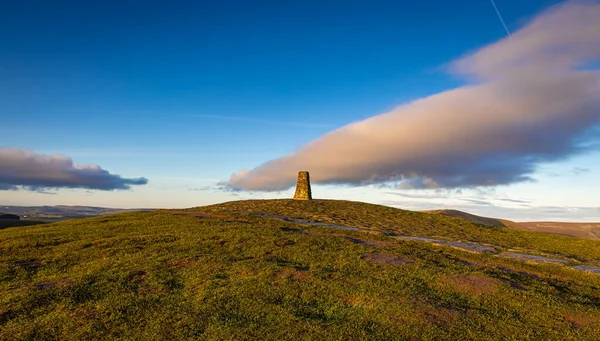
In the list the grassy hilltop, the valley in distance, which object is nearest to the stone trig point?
the valley in distance

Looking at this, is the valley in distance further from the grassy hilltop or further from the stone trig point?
the stone trig point

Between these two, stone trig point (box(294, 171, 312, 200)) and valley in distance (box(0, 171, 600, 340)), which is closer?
valley in distance (box(0, 171, 600, 340))

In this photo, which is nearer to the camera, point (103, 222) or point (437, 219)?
point (103, 222)

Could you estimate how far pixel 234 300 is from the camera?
38.3 feet

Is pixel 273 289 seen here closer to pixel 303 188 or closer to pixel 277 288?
pixel 277 288

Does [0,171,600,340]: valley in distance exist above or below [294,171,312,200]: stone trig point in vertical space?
below

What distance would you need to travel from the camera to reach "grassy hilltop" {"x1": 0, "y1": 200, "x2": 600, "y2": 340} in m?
9.91

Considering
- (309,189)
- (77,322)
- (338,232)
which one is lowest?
(77,322)

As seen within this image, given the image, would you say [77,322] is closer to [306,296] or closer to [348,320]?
[306,296]

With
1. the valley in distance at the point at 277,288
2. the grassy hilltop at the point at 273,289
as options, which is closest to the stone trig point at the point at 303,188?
the valley in distance at the point at 277,288

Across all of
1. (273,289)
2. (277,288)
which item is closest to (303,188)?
(277,288)

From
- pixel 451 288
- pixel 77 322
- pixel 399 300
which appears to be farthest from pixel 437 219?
pixel 77 322

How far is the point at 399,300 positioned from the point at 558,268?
38.7ft

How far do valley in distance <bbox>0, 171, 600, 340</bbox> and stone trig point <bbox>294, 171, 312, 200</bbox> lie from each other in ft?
75.7
